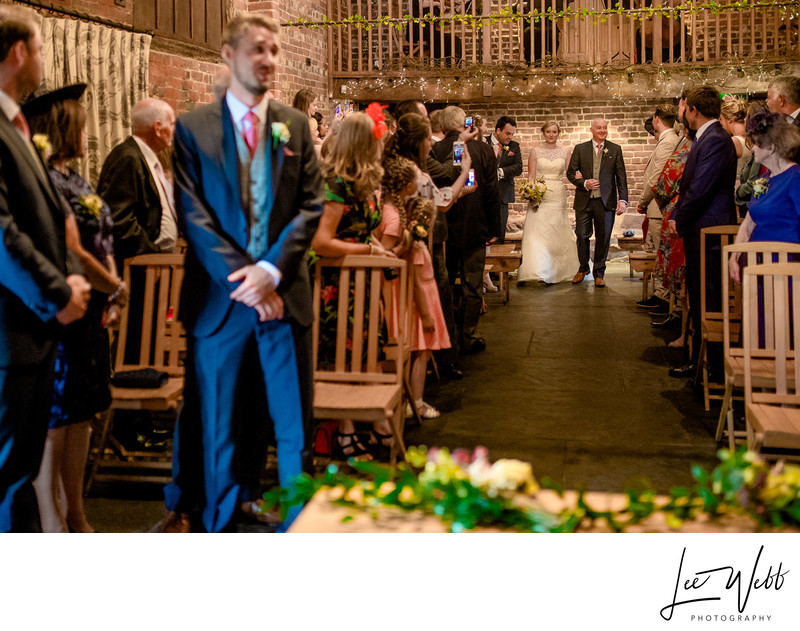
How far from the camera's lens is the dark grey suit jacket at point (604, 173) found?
892 cm

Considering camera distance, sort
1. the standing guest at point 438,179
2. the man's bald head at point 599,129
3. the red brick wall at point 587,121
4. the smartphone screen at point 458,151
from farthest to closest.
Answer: the red brick wall at point 587,121 < the man's bald head at point 599,129 < the smartphone screen at point 458,151 < the standing guest at point 438,179

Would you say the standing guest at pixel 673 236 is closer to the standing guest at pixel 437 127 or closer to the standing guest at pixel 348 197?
the standing guest at pixel 437 127

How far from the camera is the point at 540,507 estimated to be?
210cm

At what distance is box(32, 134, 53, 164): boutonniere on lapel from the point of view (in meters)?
2.50

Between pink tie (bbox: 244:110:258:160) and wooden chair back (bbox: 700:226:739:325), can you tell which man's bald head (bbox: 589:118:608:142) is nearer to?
wooden chair back (bbox: 700:226:739:325)

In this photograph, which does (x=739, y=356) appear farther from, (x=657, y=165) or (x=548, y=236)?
(x=548, y=236)

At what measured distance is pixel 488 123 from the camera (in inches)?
490

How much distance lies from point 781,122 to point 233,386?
8.47 ft

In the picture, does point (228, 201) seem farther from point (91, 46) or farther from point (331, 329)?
point (91, 46)

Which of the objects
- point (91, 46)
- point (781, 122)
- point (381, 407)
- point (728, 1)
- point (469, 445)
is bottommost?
point (469, 445)

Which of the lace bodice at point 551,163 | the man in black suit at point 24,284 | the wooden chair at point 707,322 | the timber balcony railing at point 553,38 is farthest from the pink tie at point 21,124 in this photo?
the timber balcony railing at point 553,38

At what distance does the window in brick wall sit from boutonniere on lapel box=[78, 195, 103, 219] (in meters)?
4.14

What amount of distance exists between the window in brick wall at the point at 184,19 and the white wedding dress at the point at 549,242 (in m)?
3.65
